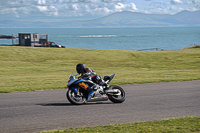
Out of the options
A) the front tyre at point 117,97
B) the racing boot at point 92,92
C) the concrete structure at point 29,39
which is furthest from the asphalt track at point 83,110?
the concrete structure at point 29,39

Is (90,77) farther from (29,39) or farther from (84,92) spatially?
(29,39)

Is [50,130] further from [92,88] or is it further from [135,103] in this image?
[135,103]

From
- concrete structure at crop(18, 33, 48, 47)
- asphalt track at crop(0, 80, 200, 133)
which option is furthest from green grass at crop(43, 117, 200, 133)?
concrete structure at crop(18, 33, 48, 47)

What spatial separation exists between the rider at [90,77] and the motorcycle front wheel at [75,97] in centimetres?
29

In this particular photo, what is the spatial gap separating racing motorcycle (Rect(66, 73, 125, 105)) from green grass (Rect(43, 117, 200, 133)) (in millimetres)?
3602

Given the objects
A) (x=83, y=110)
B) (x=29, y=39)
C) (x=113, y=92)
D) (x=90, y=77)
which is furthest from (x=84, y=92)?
(x=29, y=39)

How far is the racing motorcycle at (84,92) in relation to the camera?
37.3ft

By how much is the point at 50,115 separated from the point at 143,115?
9.81 feet

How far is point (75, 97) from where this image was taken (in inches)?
453

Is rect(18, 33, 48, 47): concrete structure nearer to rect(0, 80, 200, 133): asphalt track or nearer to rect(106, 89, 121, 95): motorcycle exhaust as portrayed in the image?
rect(0, 80, 200, 133): asphalt track

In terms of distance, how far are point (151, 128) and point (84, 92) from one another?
4598mm

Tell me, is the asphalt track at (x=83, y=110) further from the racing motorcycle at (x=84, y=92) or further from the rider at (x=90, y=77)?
the rider at (x=90, y=77)

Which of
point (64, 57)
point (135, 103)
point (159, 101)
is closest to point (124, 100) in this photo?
point (135, 103)

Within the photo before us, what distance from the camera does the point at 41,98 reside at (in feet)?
42.9
